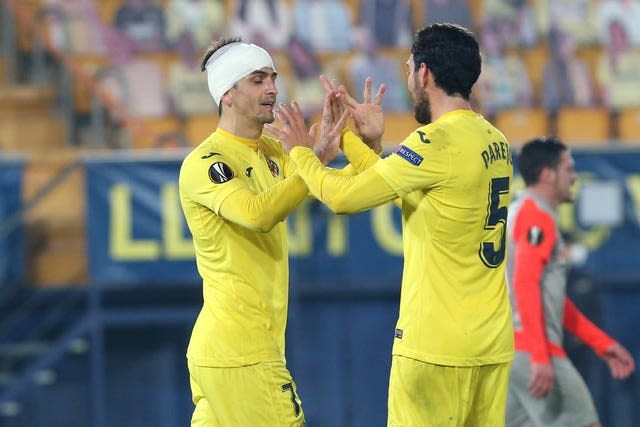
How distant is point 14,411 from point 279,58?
3.88m

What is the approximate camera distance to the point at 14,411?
815 cm

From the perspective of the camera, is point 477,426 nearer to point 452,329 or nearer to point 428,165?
point 452,329

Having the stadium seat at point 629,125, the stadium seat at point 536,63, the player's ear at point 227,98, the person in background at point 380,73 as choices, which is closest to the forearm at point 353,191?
the player's ear at point 227,98

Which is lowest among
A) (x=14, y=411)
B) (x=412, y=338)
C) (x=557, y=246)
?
(x=14, y=411)

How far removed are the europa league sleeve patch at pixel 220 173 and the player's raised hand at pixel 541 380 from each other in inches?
76.3

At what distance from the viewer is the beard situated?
4090 mm

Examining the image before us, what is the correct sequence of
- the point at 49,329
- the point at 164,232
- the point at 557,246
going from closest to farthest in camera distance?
the point at 557,246
the point at 164,232
the point at 49,329

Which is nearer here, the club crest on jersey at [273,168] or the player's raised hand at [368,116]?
the player's raised hand at [368,116]

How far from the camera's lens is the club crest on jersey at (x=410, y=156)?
3881mm

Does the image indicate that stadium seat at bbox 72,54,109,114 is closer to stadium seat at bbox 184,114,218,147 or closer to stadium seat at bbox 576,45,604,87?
stadium seat at bbox 184,114,218,147

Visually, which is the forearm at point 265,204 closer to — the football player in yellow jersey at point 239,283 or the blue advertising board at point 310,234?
the football player in yellow jersey at point 239,283

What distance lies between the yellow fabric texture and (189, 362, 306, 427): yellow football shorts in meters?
0.43

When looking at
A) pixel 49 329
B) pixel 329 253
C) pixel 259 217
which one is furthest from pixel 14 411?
pixel 259 217

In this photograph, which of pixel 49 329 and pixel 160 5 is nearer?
pixel 49 329
